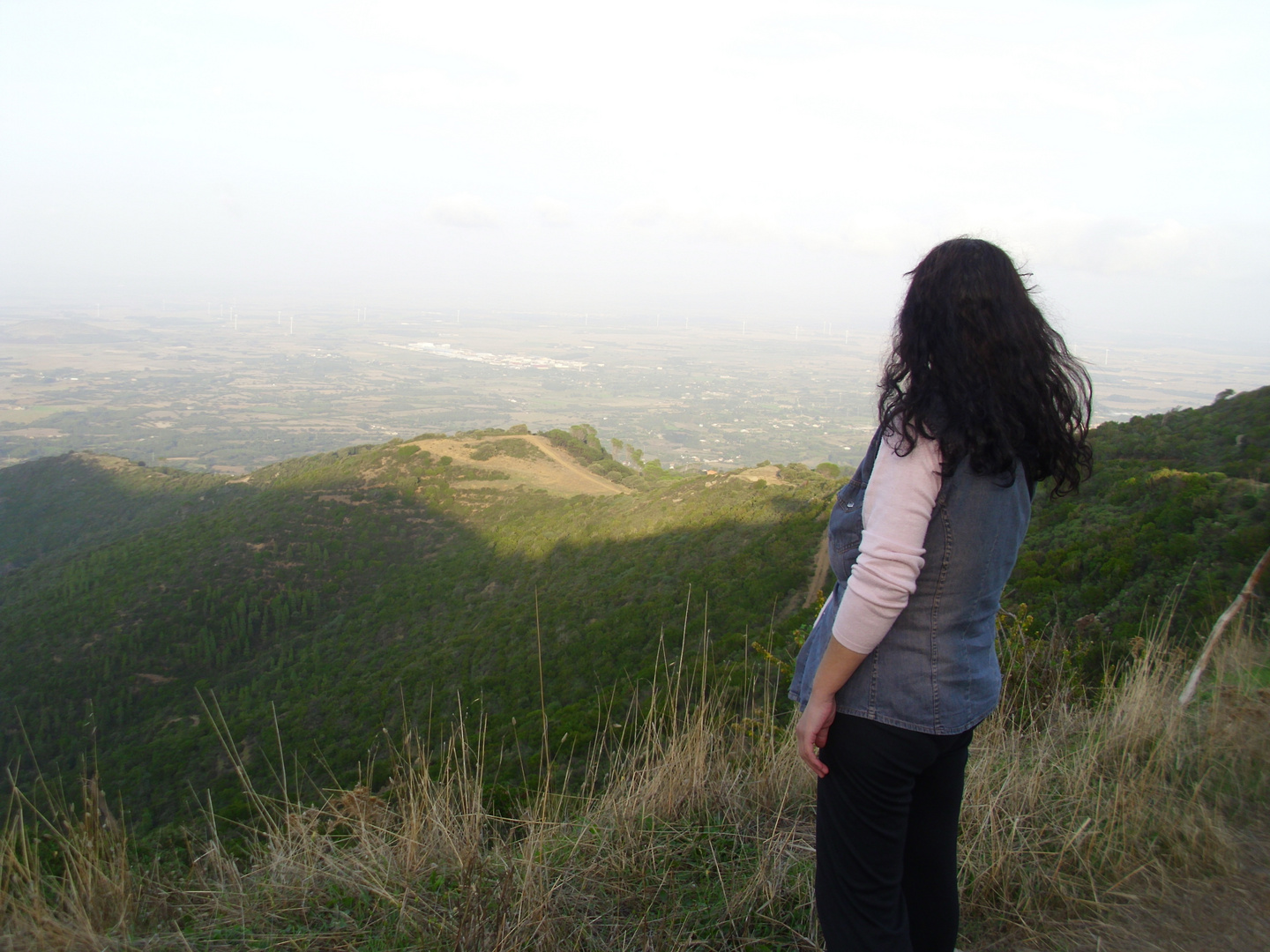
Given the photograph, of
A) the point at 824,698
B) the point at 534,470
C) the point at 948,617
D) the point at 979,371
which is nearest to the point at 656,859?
the point at 824,698

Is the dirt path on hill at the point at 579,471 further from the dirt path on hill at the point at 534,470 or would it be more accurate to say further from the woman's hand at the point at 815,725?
the woman's hand at the point at 815,725

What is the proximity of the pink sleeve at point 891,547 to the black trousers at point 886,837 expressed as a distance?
21 centimetres

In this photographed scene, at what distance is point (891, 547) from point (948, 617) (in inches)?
8.4

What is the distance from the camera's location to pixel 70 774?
1378 cm

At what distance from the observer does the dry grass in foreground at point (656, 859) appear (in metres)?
1.79

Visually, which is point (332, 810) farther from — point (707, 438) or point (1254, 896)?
point (707, 438)

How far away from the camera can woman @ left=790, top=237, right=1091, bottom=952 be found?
126 cm

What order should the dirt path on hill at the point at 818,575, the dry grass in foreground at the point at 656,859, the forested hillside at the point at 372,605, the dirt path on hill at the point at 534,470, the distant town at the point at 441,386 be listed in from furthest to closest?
1. the distant town at the point at 441,386
2. the dirt path on hill at the point at 534,470
3. the forested hillside at the point at 372,605
4. the dirt path on hill at the point at 818,575
5. the dry grass in foreground at the point at 656,859

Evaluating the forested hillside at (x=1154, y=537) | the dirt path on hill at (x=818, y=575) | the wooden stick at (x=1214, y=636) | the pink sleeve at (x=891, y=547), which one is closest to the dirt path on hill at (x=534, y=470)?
the dirt path on hill at (x=818, y=575)

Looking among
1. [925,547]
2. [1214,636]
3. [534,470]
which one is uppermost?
[925,547]

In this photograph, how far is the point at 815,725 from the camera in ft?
4.43

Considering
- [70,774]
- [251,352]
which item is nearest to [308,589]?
[70,774]

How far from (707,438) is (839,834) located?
170 ft

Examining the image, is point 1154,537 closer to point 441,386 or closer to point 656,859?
point 656,859
